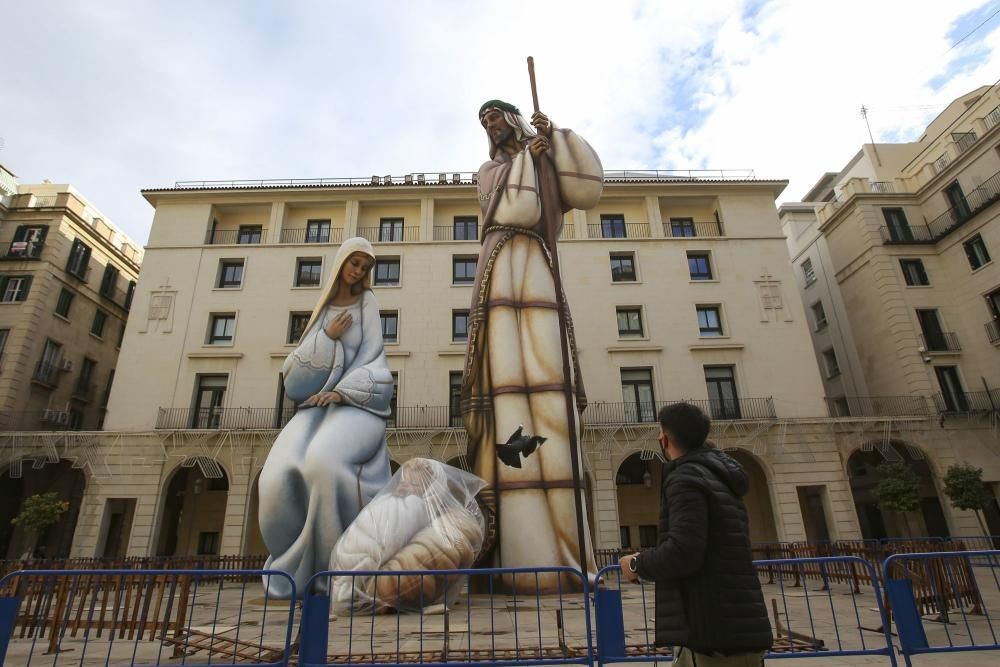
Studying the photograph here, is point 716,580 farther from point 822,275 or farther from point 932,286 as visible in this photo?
point 822,275

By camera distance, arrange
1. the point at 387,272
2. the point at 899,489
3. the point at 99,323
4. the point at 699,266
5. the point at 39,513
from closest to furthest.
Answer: the point at 39,513
the point at 899,489
the point at 387,272
the point at 699,266
the point at 99,323

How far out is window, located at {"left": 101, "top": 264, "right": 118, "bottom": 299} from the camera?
27359 mm

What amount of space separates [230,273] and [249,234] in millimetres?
2310

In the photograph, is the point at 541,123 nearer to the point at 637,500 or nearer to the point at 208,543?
the point at 637,500

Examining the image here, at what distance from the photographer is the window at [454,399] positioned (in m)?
20.9

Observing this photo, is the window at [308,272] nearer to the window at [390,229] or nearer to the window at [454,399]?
the window at [390,229]

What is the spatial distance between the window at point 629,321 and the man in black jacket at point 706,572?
20345mm

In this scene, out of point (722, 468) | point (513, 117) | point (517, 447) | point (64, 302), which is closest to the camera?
point (722, 468)

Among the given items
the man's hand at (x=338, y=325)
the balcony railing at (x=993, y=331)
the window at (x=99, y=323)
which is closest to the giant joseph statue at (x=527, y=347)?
the man's hand at (x=338, y=325)

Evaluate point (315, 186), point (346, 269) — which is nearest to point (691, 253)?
point (315, 186)

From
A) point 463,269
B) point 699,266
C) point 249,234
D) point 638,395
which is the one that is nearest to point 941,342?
point 699,266

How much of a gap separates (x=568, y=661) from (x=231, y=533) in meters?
18.7

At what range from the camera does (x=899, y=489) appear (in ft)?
60.5

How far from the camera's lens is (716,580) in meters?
2.42
